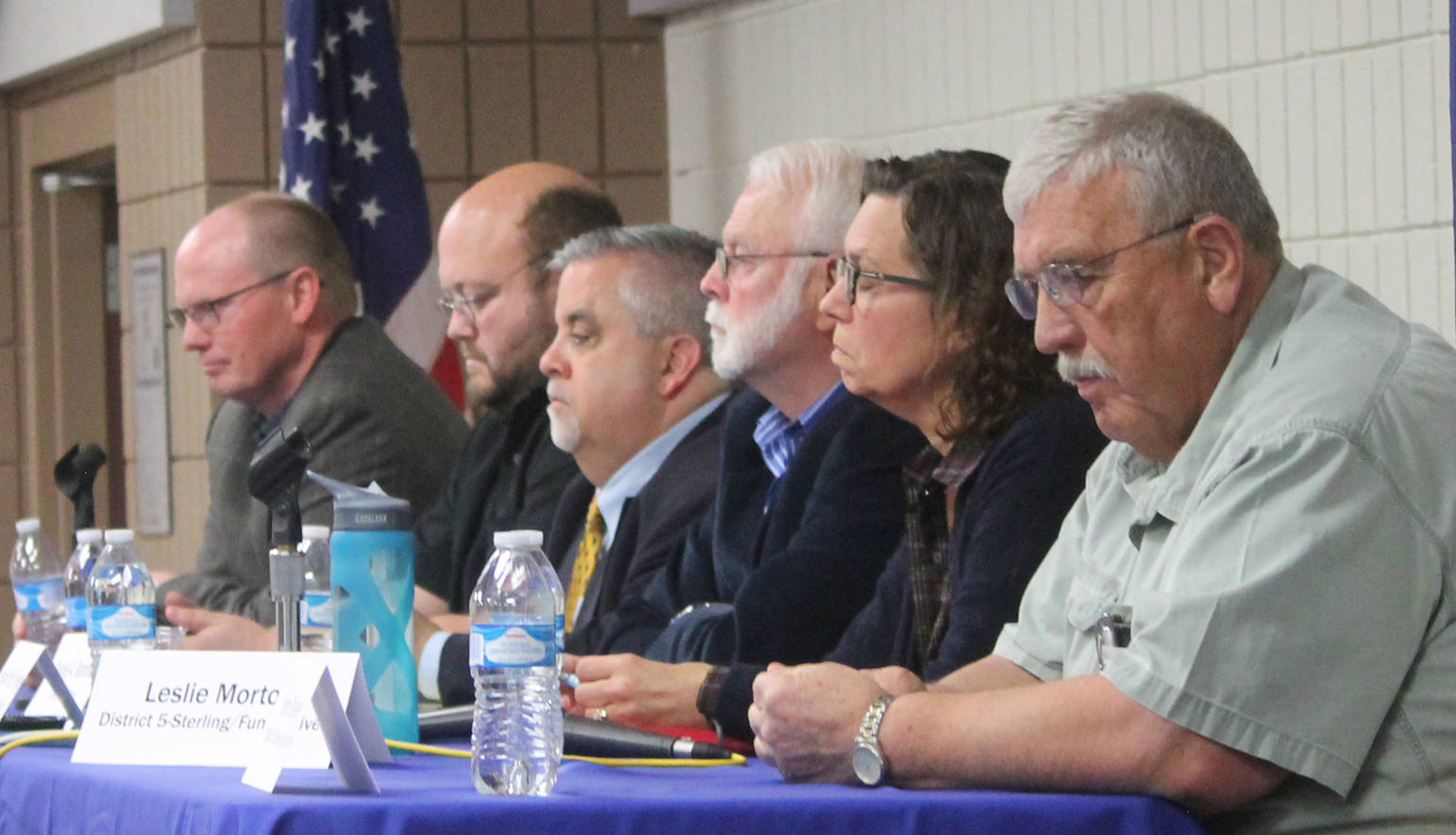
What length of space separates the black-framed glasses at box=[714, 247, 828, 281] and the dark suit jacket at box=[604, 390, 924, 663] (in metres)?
0.27

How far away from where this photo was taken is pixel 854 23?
4602mm

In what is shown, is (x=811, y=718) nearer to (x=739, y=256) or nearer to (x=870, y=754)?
(x=870, y=754)

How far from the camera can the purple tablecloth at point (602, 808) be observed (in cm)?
152

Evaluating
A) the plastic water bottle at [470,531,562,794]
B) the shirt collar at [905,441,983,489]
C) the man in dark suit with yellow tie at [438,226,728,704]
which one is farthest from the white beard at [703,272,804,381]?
the plastic water bottle at [470,531,562,794]

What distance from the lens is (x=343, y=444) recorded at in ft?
11.9

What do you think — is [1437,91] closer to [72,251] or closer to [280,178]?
[280,178]

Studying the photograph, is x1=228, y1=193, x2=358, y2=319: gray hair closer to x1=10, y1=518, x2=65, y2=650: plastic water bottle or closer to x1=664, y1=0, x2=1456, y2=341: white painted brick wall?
x1=10, y1=518, x2=65, y2=650: plastic water bottle

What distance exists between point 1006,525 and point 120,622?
43.4 inches

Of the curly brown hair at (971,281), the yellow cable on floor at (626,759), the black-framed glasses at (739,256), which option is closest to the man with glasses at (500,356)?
the black-framed glasses at (739,256)

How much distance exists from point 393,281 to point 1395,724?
358 centimetres

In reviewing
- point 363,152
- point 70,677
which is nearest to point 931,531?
point 70,677

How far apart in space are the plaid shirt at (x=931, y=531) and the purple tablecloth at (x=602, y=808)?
645 millimetres

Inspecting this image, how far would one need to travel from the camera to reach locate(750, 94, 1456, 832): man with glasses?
1.59m

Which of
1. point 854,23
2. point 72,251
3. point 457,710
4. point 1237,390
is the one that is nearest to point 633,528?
point 457,710
